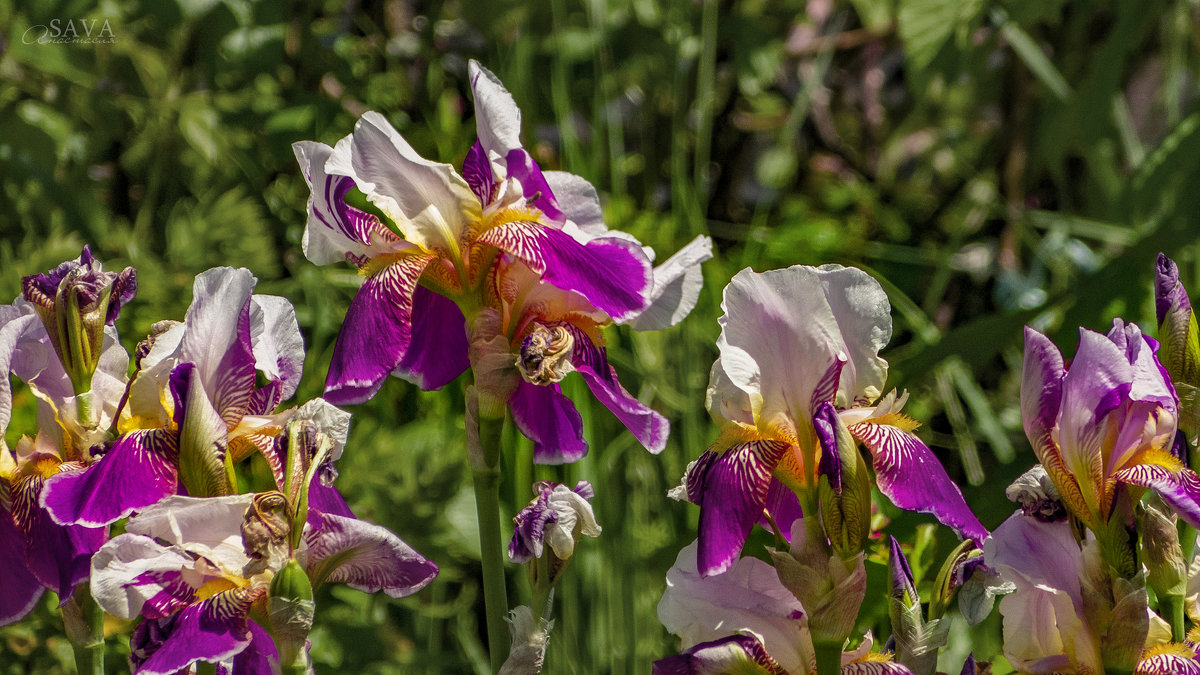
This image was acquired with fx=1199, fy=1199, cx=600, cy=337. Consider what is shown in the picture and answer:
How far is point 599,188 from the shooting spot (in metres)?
1.41

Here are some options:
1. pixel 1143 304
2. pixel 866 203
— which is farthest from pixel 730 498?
pixel 866 203

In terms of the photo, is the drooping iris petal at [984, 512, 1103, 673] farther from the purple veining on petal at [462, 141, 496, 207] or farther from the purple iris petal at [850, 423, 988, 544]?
the purple veining on petal at [462, 141, 496, 207]

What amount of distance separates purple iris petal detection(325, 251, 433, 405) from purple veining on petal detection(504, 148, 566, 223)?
58mm

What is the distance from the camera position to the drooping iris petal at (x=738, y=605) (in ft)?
1.67

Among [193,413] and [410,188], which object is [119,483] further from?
[410,188]

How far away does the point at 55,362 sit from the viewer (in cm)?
53

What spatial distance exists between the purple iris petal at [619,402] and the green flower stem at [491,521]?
45 millimetres

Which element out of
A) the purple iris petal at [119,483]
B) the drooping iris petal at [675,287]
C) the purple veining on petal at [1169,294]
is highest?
the purple veining on petal at [1169,294]

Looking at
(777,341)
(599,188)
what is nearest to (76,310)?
(777,341)

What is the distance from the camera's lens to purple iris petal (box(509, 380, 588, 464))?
1.80 ft

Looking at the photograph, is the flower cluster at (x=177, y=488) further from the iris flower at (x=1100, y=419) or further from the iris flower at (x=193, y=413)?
the iris flower at (x=1100, y=419)

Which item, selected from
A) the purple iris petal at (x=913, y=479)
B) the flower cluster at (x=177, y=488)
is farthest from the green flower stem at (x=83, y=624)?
the purple iris petal at (x=913, y=479)

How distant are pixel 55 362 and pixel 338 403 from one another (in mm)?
131

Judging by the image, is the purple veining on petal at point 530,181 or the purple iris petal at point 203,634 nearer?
the purple iris petal at point 203,634
